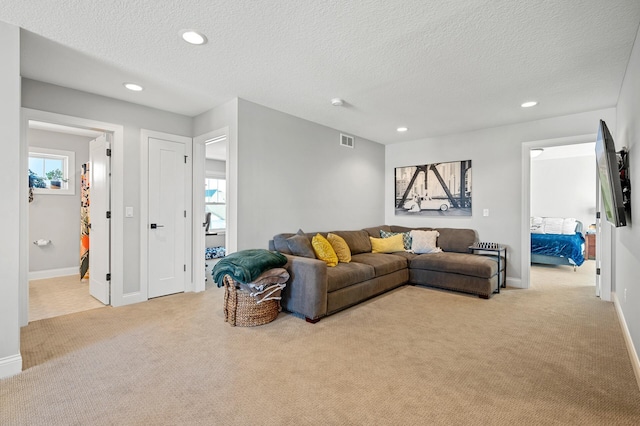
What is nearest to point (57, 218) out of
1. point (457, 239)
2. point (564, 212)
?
point (457, 239)

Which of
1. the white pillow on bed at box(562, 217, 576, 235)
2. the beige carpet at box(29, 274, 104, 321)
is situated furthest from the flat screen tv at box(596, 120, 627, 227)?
the beige carpet at box(29, 274, 104, 321)

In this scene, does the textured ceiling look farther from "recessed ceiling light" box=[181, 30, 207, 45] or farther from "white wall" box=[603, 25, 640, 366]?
"white wall" box=[603, 25, 640, 366]

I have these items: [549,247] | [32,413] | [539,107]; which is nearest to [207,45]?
[32,413]

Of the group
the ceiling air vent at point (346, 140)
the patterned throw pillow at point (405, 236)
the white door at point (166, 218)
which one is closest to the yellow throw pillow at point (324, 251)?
the patterned throw pillow at point (405, 236)

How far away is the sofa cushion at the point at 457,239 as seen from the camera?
4.91 m

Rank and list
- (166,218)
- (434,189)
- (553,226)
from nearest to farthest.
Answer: (166,218)
(434,189)
(553,226)

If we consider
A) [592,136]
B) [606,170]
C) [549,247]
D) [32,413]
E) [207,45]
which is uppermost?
[207,45]

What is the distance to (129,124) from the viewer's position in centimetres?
387

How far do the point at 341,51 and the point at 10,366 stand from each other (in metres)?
3.38

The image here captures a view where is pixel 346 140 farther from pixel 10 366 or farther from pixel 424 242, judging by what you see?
pixel 10 366

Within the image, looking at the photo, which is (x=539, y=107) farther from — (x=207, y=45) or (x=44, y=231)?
(x=44, y=231)

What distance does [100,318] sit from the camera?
10.9 ft

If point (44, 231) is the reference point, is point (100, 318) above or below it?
below

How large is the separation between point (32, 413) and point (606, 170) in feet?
13.3
